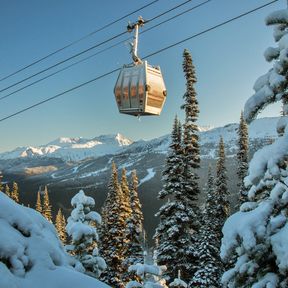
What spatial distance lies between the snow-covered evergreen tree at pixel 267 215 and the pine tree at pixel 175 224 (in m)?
20.2

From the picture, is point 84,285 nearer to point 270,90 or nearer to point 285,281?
point 285,281

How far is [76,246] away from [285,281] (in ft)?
42.3

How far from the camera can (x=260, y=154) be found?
17.9ft

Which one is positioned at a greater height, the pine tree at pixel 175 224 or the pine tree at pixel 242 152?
the pine tree at pixel 242 152

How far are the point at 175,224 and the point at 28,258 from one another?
21384 mm

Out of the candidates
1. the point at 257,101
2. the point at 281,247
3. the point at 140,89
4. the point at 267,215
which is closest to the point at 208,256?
the point at 140,89

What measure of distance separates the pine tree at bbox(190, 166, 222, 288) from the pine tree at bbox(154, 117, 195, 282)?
195 centimetres

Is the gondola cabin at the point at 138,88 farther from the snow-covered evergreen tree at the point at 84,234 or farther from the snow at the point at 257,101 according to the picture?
the snow at the point at 257,101

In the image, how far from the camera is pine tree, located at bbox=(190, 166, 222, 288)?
93.7 feet

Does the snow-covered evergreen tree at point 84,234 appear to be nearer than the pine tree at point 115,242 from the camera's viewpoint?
Yes

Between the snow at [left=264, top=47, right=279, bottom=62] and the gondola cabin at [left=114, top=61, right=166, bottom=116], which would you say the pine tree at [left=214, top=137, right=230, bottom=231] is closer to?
Answer: the gondola cabin at [left=114, top=61, right=166, bottom=116]

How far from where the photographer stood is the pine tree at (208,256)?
93.7 ft

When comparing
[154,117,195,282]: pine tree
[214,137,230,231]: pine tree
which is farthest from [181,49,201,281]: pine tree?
[214,137,230,231]: pine tree

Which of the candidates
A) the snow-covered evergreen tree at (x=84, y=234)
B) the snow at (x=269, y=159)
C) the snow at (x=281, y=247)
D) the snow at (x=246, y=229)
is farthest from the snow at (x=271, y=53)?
the snow-covered evergreen tree at (x=84, y=234)
